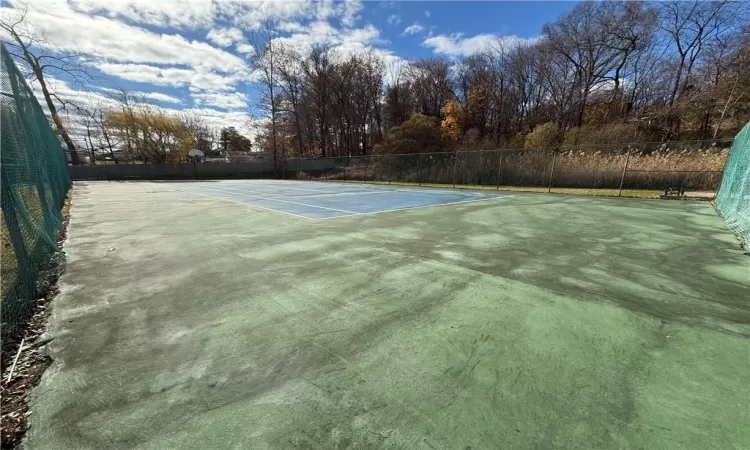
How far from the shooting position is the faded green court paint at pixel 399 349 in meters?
1.45

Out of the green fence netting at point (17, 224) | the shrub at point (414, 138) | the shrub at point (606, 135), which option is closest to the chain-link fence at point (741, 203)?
the green fence netting at point (17, 224)

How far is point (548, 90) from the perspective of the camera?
99.5ft

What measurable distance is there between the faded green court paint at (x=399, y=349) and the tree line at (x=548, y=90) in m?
23.2

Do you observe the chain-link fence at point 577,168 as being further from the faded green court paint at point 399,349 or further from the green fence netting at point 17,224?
the green fence netting at point 17,224

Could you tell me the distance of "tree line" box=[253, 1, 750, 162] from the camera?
21.5m

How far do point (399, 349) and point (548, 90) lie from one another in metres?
35.7

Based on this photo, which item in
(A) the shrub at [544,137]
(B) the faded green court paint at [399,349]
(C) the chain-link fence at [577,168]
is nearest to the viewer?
(B) the faded green court paint at [399,349]

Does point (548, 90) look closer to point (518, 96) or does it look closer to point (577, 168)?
point (518, 96)

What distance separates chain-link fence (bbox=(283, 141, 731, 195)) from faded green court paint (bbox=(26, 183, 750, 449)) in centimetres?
1149

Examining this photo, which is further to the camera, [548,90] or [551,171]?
[548,90]

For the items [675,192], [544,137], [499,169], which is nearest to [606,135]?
[544,137]

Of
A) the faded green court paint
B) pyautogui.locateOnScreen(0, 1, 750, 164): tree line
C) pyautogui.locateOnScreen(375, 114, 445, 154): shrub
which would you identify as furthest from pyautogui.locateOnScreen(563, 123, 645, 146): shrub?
the faded green court paint

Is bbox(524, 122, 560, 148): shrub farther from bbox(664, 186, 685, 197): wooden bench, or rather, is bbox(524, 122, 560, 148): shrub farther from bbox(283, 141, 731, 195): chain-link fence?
bbox(664, 186, 685, 197): wooden bench

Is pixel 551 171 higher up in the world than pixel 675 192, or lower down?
higher up
